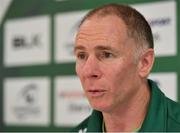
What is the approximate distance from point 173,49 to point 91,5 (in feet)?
1.78

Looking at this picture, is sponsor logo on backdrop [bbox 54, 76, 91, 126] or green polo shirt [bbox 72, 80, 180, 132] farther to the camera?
sponsor logo on backdrop [bbox 54, 76, 91, 126]

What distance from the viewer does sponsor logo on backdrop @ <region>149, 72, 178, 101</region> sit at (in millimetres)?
1831

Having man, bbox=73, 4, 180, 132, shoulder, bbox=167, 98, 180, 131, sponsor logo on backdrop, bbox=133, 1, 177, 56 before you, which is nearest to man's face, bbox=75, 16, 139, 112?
man, bbox=73, 4, 180, 132

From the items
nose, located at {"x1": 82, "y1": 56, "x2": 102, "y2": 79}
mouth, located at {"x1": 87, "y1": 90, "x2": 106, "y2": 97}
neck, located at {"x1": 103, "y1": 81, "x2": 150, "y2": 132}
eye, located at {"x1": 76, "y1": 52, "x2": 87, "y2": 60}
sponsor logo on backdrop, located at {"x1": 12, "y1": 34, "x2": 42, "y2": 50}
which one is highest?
sponsor logo on backdrop, located at {"x1": 12, "y1": 34, "x2": 42, "y2": 50}

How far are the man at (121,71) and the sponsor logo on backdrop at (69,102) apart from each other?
0.93 meters

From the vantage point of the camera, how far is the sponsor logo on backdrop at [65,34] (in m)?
2.18

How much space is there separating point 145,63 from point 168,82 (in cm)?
69

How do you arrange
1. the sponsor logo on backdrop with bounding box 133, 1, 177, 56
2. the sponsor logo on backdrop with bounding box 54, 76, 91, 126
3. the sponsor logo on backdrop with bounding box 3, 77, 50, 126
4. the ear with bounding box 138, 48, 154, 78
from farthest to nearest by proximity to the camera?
the sponsor logo on backdrop with bounding box 3, 77, 50, 126, the sponsor logo on backdrop with bounding box 54, 76, 91, 126, the sponsor logo on backdrop with bounding box 133, 1, 177, 56, the ear with bounding box 138, 48, 154, 78

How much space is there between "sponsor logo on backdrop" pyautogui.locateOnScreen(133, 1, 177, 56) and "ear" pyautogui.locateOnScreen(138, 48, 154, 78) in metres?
0.66

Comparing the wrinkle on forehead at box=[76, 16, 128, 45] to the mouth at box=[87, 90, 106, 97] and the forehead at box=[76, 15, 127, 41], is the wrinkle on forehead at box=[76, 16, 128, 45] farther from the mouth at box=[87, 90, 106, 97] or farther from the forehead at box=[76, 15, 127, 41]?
the mouth at box=[87, 90, 106, 97]

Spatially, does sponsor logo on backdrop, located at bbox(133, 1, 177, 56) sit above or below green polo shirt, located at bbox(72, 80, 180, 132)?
above

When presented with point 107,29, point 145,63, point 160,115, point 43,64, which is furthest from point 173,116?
point 43,64

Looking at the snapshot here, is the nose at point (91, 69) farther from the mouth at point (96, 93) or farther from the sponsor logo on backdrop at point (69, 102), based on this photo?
the sponsor logo on backdrop at point (69, 102)

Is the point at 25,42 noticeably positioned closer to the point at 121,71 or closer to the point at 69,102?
the point at 69,102
